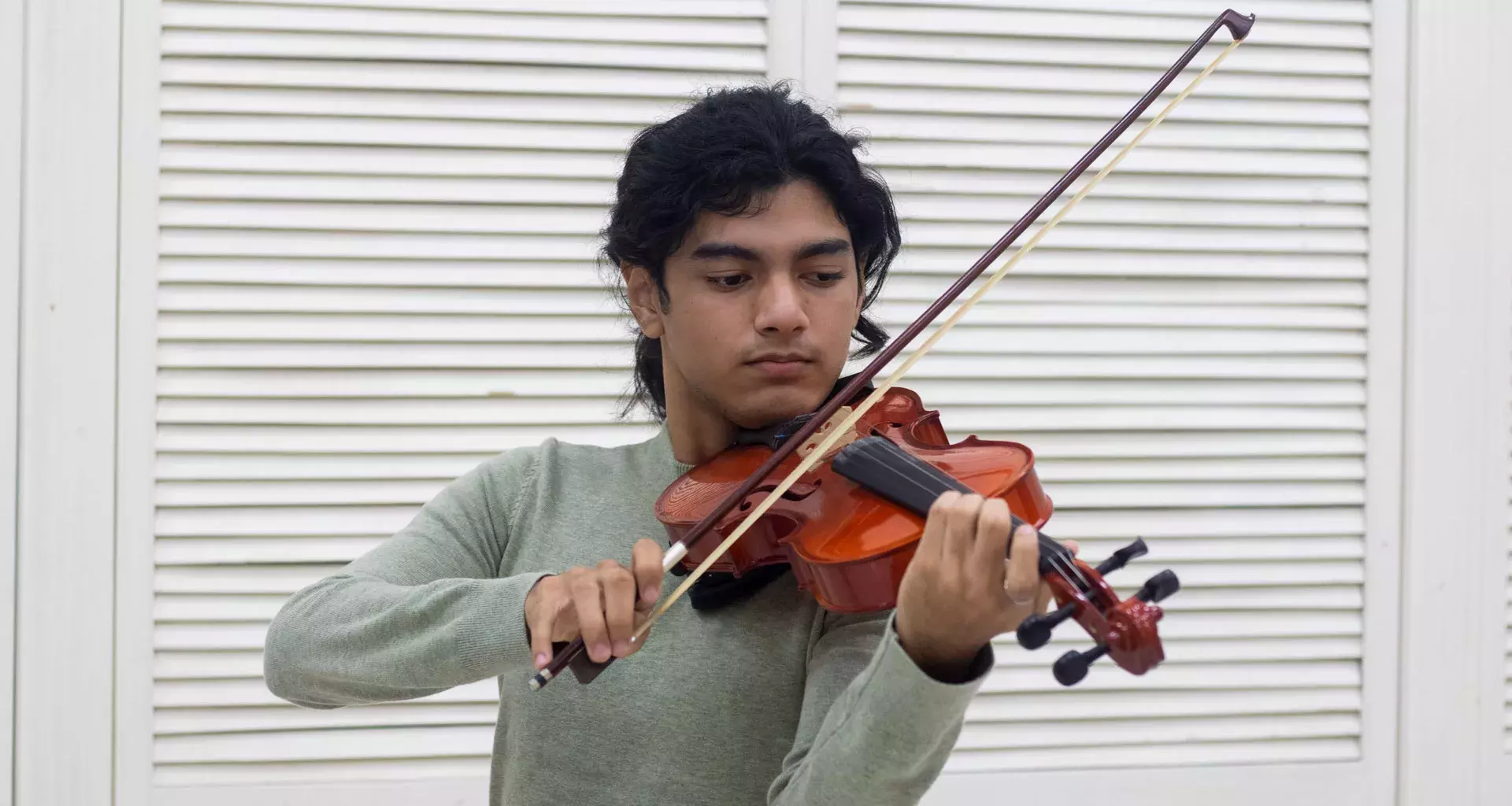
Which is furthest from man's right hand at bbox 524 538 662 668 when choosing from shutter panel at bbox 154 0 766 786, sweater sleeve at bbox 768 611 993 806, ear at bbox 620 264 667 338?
shutter panel at bbox 154 0 766 786

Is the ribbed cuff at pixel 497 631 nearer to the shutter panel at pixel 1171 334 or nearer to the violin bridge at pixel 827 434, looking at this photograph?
the violin bridge at pixel 827 434

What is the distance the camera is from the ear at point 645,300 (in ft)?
3.30

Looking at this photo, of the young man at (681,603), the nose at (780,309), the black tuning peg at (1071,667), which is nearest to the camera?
the black tuning peg at (1071,667)

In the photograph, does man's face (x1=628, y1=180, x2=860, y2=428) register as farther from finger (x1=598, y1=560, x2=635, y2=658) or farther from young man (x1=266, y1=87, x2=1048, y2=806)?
finger (x1=598, y1=560, x2=635, y2=658)

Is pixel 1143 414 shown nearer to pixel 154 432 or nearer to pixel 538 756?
pixel 538 756

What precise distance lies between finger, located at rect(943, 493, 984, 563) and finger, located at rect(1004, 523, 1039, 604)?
23 millimetres

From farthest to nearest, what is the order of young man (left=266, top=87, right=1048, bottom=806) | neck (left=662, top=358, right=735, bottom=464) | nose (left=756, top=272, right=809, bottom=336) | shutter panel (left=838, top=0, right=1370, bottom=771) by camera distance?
shutter panel (left=838, top=0, right=1370, bottom=771), neck (left=662, top=358, right=735, bottom=464), nose (left=756, top=272, right=809, bottom=336), young man (left=266, top=87, right=1048, bottom=806)

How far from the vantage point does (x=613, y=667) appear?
92 centimetres

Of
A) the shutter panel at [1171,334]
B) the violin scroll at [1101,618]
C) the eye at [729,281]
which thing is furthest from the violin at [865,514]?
the shutter panel at [1171,334]

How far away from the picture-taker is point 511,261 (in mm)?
1548

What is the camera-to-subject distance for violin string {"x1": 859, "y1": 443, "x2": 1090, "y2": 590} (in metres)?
0.66
